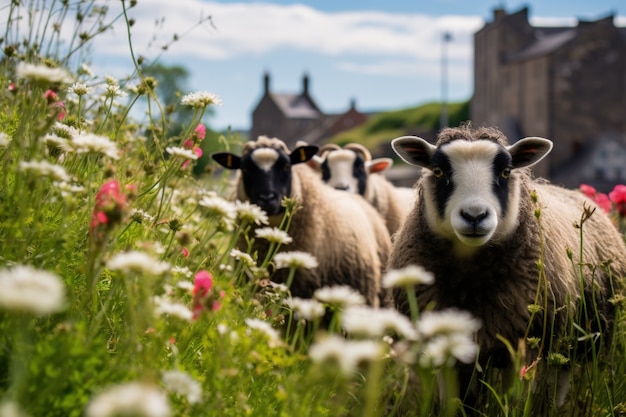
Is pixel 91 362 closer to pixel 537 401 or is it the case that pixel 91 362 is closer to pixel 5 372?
pixel 5 372

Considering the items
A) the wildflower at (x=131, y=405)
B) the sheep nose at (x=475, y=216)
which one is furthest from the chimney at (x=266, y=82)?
the wildflower at (x=131, y=405)

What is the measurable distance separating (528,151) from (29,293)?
3486 mm

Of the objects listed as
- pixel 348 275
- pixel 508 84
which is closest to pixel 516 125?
pixel 508 84

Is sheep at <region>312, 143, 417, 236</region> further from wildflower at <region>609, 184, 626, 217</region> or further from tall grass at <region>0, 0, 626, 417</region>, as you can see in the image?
tall grass at <region>0, 0, 626, 417</region>

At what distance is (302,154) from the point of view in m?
6.13

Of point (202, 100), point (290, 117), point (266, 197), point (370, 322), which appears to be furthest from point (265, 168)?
point (290, 117)

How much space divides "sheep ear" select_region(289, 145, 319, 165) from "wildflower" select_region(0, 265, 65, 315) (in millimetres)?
4850

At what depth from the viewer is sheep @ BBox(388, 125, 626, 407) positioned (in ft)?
12.7

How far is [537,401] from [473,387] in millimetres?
374

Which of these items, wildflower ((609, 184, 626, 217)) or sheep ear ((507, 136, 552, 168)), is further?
wildflower ((609, 184, 626, 217))

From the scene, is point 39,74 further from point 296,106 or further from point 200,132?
point 296,106

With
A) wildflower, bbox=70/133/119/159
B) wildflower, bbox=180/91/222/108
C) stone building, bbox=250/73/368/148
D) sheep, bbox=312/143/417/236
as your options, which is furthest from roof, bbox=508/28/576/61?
wildflower, bbox=70/133/119/159

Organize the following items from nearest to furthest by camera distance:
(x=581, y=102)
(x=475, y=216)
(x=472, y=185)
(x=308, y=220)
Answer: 1. (x=475, y=216)
2. (x=472, y=185)
3. (x=308, y=220)
4. (x=581, y=102)

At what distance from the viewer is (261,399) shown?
104 inches
